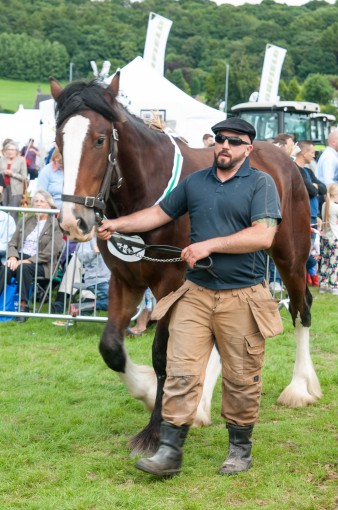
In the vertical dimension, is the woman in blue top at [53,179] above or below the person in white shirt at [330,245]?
above

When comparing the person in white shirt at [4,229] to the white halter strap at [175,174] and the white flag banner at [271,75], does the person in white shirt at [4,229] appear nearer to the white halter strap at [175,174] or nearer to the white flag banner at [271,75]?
the white halter strap at [175,174]

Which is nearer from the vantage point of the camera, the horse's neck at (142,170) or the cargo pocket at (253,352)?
the cargo pocket at (253,352)

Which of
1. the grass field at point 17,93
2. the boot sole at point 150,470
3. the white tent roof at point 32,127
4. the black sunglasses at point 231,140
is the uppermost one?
the grass field at point 17,93

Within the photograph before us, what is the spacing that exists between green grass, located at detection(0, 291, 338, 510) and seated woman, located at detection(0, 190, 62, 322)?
1.45 m

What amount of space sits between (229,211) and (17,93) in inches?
2920

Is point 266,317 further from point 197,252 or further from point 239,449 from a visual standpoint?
point 239,449

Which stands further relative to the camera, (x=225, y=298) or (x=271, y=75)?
(x=271, y=75)

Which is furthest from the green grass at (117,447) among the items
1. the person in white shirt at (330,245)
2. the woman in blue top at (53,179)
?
the person in white shirt at (330,245)

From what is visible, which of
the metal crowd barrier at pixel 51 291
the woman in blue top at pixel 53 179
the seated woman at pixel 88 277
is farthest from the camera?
the woman in blue top at pixel 53 179

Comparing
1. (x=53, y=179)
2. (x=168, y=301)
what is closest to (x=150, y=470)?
(x=168, y=301)

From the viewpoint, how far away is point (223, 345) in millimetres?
4293

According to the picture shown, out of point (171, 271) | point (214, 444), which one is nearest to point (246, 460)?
point (214, 444)

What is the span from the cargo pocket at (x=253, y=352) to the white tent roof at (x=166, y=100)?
14960 millimetres

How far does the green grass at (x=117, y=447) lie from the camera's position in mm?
3975
